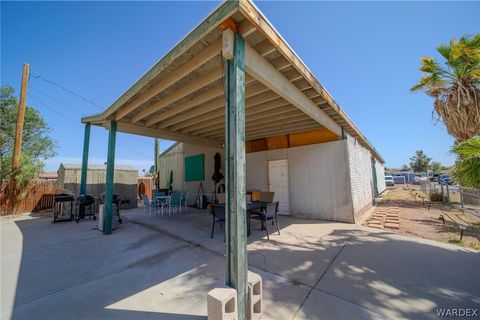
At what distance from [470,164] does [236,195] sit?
126 inches

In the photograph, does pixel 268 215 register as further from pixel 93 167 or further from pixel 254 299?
pixel 93 167

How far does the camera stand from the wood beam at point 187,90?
10.5ft

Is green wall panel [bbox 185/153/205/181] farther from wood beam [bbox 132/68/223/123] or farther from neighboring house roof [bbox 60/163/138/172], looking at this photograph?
wood beam [bbox 132/68/223/123]

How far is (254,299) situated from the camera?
1.80 m

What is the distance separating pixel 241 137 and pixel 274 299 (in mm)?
1800

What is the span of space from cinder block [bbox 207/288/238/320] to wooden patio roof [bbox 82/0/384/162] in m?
2.52

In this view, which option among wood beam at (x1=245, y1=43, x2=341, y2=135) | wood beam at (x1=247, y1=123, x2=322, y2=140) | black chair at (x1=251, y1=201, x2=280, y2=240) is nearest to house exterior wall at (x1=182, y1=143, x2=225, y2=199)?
wood beam at (x1=247, y1=123, x2=322, y2=140)

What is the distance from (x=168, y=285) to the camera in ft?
7.75

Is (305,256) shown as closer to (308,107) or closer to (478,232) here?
(308,107)

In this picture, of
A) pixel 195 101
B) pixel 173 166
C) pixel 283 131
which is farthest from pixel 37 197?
pixel 283 131

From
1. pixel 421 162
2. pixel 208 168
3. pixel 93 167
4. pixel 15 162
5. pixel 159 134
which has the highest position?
pixel 421 162

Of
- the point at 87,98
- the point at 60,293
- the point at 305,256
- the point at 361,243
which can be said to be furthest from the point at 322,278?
the point at 87,98

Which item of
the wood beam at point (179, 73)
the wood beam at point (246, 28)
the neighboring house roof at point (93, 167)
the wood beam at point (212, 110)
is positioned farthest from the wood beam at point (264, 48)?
the neighboring house roof at point (93, 167)

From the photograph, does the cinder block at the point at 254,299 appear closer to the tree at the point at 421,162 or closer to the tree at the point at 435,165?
the tree at the point at 421,162
